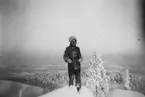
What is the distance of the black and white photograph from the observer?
11.2ft

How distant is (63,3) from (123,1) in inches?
36.2

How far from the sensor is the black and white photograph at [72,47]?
3.43m

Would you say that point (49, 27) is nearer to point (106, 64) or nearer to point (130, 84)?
point (106, 64)

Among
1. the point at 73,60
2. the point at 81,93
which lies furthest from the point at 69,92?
the point at 73,60

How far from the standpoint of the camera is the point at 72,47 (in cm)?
345

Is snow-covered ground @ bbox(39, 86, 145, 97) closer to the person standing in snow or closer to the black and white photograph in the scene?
the black and white photograph

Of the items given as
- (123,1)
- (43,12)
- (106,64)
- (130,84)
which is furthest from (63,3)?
(130,84)

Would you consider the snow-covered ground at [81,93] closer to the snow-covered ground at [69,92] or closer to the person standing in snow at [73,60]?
the snow-covered ground at [69,92]

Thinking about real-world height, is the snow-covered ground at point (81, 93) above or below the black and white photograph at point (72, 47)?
below

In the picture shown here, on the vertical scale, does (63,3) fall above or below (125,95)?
above

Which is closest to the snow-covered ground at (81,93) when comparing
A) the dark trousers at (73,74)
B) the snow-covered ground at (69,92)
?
the snow-covered ground at (69,92)

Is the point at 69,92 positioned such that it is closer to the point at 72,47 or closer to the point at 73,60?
the point at 73,60

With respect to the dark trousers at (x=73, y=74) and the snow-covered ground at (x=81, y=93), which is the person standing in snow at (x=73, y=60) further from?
the snow-covered ground at (x=81, y=93)

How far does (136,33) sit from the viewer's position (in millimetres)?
3508
